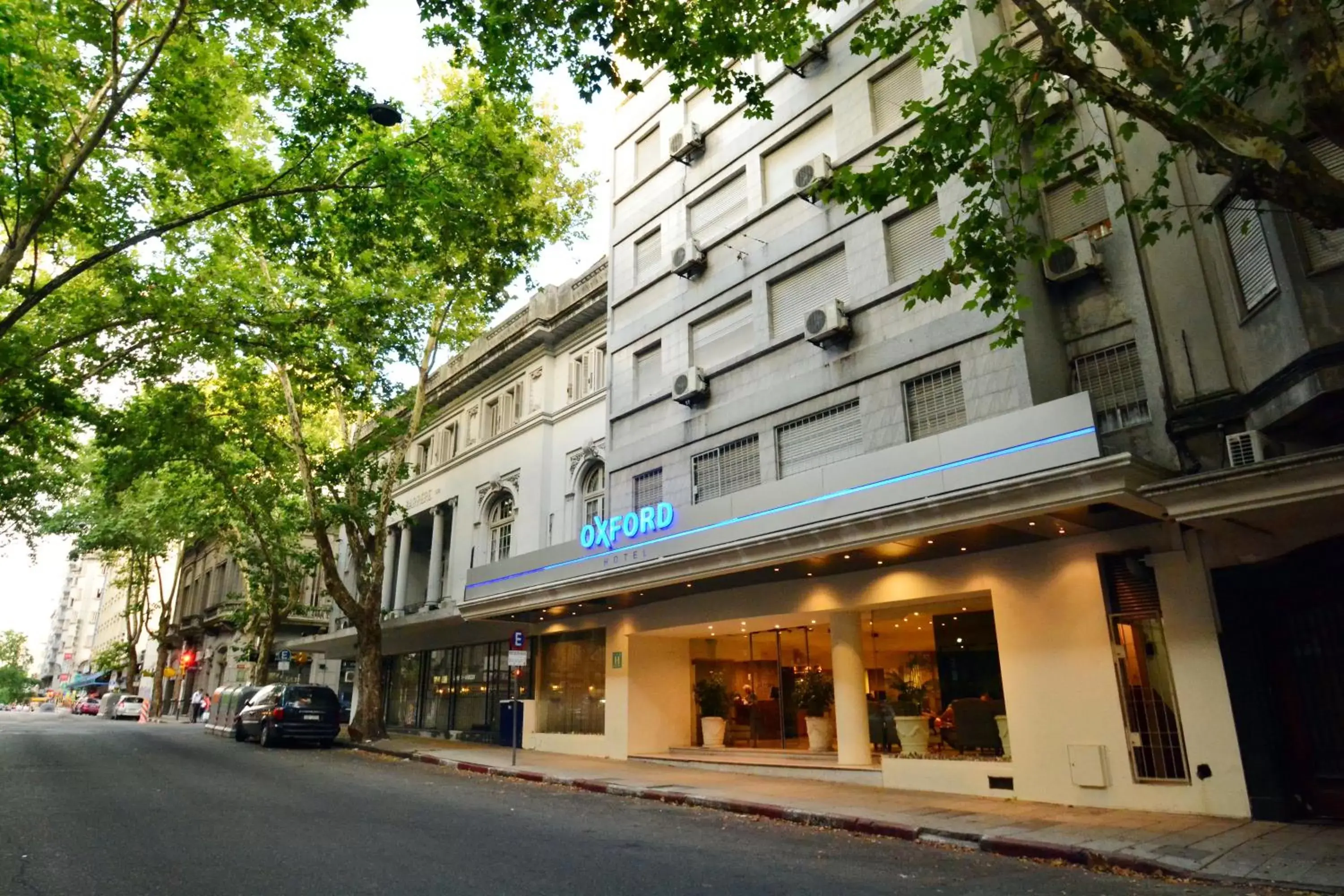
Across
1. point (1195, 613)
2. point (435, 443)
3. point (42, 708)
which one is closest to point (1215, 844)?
point (1195, 613)

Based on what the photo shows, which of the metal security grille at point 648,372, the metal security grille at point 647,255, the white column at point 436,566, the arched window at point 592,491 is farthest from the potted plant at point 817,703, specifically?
the white column at point 436,566

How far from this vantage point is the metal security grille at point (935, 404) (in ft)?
42.9

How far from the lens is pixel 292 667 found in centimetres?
4225

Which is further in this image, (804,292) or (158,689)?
(158,689)

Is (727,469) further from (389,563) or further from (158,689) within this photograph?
(158,689)

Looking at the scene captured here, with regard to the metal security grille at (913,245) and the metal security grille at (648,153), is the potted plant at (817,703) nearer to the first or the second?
the metal security grille at (913,245)

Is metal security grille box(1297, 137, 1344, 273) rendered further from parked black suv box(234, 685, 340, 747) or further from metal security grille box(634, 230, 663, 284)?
parked black suv box(234, 685, 340, 747)

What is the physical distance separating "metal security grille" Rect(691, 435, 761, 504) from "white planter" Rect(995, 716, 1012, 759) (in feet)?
20.3

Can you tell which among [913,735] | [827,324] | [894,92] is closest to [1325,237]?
[827,324]

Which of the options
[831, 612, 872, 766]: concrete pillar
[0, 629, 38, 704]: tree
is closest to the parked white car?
[831, 612, 872, 766]: concrete pillar

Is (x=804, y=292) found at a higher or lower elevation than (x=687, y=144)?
lower

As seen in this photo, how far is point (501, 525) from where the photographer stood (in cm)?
2578

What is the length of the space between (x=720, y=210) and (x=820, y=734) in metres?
12.0

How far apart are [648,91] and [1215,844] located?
21476 mm
